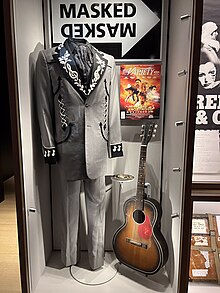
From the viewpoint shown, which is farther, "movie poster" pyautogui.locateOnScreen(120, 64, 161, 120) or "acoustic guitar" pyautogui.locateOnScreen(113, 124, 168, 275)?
"movie poster" pyautogui.locateOnScreen(120, 64, 161, 120)

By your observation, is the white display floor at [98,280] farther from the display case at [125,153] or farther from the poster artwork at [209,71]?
the poster artwork at [209,71]

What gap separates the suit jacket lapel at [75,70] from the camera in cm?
192

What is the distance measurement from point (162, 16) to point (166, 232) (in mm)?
1296

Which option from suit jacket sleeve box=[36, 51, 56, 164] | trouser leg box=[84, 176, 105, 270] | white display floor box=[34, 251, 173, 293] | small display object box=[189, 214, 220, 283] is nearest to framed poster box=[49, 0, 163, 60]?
suit jacket sleeve box=[36, 51, 56, 164]

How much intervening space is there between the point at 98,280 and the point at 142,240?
1.20 feet

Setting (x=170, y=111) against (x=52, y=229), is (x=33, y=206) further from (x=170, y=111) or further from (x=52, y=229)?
(x=170, y=111)

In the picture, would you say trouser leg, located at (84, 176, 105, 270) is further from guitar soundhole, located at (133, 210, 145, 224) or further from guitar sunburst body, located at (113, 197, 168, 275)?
guitar soundhole, located at (133, 210, 145, 224)

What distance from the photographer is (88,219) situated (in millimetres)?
2217

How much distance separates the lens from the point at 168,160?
2.13 metres

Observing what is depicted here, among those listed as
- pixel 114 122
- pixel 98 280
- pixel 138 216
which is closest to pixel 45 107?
pixel 114 122

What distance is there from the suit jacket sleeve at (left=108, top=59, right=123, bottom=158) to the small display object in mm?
589

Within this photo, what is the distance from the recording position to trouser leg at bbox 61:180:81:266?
2.11 metres

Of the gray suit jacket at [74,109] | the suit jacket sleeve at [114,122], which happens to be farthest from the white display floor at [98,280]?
the suit jacket sleeve at [114,122]

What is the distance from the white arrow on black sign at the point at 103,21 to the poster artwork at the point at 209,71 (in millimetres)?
545
